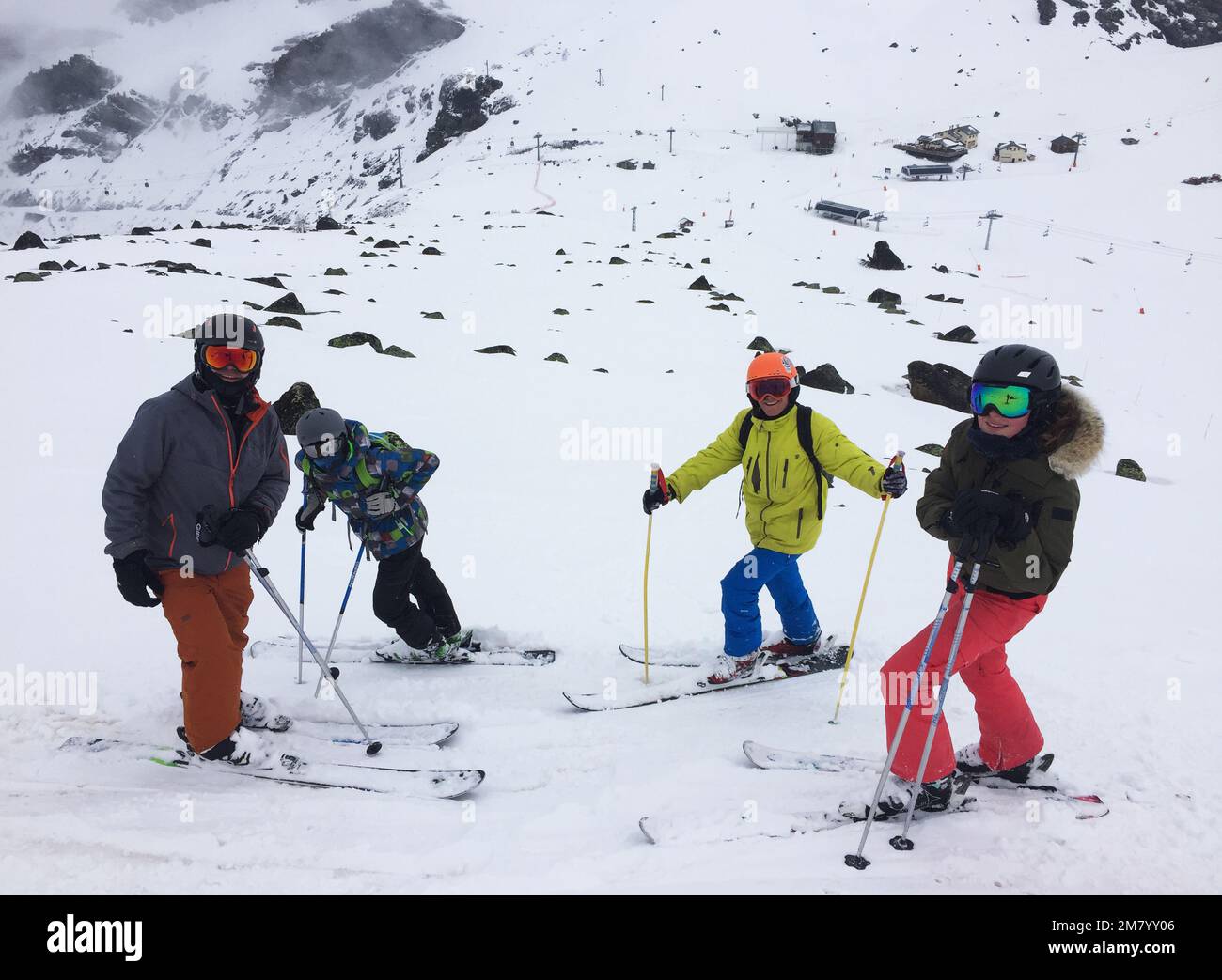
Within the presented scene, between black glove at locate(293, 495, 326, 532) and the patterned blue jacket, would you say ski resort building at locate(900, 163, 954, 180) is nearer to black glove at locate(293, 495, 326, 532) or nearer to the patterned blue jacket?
the patterned blue jacket

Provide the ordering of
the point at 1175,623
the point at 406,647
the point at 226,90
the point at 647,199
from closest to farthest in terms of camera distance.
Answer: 1. the point at 406,647
2. the point at 1175,623
3. the point at 647,199
4. the point at 226,90

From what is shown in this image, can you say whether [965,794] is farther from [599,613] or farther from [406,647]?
[406,647]

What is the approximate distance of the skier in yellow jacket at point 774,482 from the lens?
13.4ft

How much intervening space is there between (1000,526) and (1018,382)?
0.58 m

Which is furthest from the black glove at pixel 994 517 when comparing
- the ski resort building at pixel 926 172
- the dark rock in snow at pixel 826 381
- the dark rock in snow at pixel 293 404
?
the ski resort building at pixel 926 172

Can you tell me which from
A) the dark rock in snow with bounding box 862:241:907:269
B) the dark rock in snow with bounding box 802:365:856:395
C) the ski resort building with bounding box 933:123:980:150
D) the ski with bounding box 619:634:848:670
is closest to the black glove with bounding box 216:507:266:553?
the ski with bounding box 619:634:848:670

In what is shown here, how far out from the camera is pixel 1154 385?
755 inches

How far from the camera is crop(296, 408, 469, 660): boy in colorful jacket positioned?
4.11 m

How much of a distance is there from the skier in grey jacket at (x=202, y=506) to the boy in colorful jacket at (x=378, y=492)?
1.50ft

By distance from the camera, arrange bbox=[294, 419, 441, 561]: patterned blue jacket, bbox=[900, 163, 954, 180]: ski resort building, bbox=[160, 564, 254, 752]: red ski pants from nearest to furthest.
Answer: bbox=[160, 564, 254, 752]: red ski pants
bbox=[294, 419, 441, 561]: patterned blue jacket
bbox=[900, 163, 954, 180]: ski resort building

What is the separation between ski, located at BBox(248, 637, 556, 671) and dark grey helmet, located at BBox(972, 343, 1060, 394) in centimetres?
352

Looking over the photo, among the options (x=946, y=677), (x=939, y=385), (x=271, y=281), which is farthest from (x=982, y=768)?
(x=271, y=281)

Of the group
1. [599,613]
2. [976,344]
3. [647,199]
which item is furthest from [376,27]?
[599,613]
